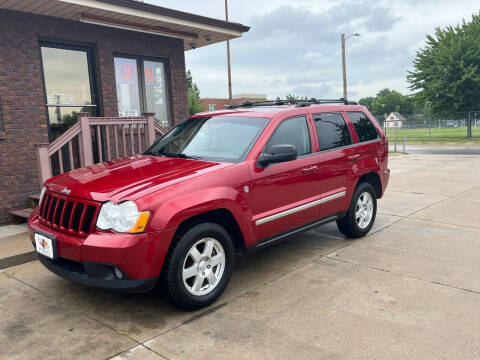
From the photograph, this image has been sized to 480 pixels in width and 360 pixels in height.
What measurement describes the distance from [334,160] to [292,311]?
2.12 metres

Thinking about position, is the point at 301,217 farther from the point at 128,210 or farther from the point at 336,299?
the point at 128,210

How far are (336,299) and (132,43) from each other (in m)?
7.37

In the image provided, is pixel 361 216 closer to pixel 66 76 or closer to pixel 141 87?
pixel 141 87

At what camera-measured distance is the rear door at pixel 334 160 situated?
5.00 metres

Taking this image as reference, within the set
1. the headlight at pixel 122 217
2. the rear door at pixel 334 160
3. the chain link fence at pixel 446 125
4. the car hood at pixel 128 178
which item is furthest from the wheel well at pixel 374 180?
the chain link fence at pixel 446 125

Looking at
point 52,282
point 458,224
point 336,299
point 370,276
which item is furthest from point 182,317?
point 458,224

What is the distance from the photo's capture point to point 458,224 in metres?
6.39

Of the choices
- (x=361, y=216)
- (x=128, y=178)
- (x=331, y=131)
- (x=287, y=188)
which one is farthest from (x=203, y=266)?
(x=361, y=216)

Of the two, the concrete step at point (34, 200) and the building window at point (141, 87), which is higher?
the building window at point (141, 87)

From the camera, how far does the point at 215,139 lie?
4609mm

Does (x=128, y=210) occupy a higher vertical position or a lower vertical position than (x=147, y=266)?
higher

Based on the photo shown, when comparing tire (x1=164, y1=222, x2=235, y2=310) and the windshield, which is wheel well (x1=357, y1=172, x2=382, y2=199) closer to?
the windshield

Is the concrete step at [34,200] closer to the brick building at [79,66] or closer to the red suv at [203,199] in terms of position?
the brick building at [79,66]

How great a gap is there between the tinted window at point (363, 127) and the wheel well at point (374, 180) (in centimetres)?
50
